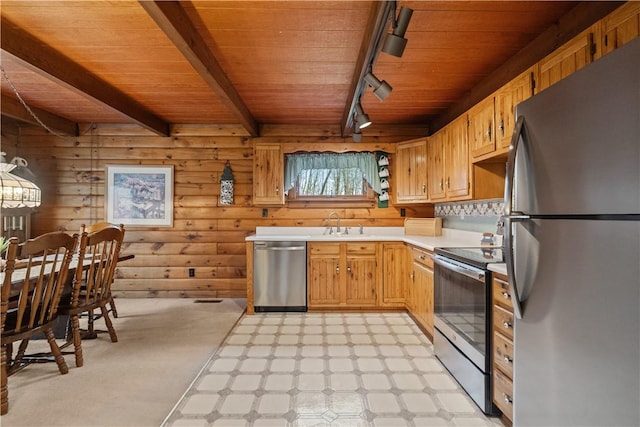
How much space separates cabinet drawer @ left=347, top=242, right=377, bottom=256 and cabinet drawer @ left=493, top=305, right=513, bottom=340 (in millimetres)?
2022

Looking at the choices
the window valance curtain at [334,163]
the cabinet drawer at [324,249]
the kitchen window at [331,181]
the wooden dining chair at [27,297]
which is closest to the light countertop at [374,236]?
the cabinet drawer at [324,249]

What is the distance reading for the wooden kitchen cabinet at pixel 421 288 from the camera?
2.91 metres

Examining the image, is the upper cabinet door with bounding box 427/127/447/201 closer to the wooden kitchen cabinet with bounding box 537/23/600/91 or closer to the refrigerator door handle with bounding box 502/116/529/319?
the wooden kitchen cabinet with bounding box 537/23/600/91

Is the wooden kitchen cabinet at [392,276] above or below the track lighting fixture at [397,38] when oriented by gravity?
below

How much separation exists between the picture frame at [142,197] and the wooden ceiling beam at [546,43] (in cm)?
389

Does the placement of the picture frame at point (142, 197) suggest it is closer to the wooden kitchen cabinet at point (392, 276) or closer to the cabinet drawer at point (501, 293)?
the wooden kitchen cabinet at point (392, 276)

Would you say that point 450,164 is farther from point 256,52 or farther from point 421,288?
point 256,52

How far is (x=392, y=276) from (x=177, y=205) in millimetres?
3021

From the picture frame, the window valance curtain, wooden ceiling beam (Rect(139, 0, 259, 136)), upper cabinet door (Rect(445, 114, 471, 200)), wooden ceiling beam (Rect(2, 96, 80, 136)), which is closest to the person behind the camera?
wooden ceiling beam (Rect(139, 0, 259, 136))

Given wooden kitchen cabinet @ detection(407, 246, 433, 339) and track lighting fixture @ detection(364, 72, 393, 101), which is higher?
track lighting fixture @ detection(364, 72, 393, 101)

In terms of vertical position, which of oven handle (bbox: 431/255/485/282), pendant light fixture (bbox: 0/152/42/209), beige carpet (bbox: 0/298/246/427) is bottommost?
beige carpet (bbox: 0/298/246/427)

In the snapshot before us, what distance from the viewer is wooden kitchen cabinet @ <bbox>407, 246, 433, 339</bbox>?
9.55ft

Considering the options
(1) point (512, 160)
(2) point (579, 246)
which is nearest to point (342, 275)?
(1) point (512, 160)

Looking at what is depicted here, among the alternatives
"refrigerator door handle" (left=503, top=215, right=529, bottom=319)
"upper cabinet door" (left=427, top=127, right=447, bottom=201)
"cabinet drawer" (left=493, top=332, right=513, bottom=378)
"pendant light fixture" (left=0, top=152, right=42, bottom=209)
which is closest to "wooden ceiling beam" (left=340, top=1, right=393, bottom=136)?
"upper cabinet door" (left=427, top=127, right=447, bottom=201)
